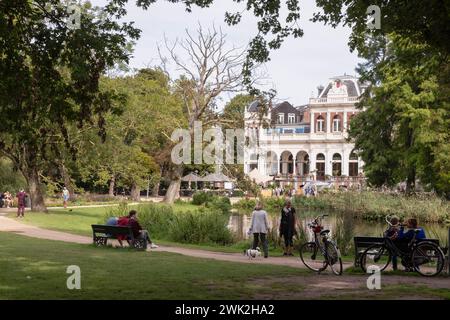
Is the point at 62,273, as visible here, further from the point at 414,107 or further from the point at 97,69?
the point at 414,107

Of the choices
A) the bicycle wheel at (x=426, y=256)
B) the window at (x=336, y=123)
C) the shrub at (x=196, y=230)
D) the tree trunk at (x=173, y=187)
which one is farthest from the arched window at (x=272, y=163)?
the bicycle wheel at (x=426, y=256)

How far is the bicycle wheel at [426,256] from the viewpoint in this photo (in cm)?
1193

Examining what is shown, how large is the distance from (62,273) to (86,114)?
3068 mm

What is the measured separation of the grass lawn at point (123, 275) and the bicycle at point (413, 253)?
1.67 meters

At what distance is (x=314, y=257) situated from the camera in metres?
12.6

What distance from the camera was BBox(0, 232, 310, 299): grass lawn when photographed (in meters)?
8.72

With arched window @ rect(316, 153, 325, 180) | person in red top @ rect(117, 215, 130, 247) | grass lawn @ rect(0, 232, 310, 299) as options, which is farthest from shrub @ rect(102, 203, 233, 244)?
arched window @ rect(316, 153, 325, 180)

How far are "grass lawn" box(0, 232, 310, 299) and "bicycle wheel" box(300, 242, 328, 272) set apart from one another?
35cm

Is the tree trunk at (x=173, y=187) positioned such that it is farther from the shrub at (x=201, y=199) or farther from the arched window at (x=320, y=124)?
the arched window at (x=320, y=124)

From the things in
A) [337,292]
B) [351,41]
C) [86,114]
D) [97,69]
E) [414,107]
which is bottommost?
[337,292]

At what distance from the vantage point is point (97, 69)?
9.68 m

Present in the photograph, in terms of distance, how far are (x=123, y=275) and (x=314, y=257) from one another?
417 cm
